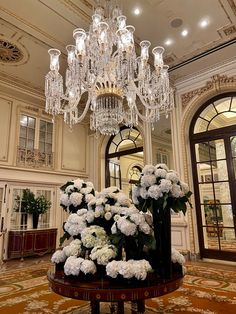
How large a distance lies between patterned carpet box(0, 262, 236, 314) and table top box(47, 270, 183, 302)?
1157 millimetres

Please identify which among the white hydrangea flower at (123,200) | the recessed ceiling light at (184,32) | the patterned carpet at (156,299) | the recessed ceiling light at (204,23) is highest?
the recessed ceiling light at (184,32)

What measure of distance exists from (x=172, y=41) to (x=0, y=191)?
5.11 metres

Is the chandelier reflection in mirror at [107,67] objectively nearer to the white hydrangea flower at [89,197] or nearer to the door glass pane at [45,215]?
the white hydrangea flower at [89,197]

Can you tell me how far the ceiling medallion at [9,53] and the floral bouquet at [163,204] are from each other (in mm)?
4468

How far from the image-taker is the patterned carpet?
102 inches

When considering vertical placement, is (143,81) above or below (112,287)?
above

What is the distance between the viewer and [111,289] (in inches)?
59.4

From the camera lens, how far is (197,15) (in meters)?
4.18

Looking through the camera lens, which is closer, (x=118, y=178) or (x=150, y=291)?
(x=150, y=291)

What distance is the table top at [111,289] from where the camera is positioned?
150cm

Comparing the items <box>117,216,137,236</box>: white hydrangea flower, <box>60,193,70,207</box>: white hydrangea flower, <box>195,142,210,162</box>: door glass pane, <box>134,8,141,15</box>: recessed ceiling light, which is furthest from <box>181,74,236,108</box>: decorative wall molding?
<box>117,216,137,236</box>: white hydrangea flower

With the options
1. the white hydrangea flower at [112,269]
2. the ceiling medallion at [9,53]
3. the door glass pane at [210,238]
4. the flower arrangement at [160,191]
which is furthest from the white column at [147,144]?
the white hydrangea flower at [112,269]

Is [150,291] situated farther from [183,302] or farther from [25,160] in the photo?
[25,160]

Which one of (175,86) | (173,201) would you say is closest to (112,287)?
(173,201)
